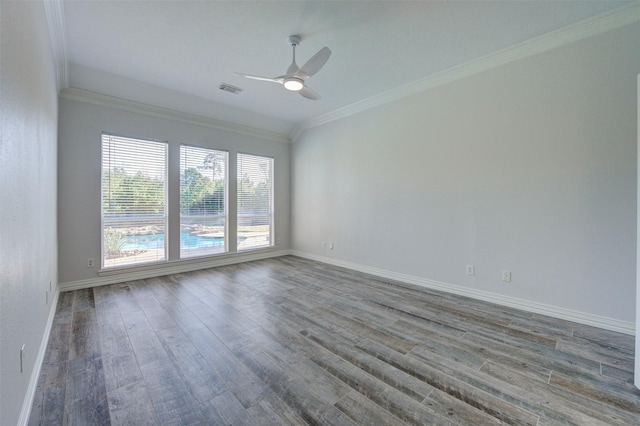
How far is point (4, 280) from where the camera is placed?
1.14 m

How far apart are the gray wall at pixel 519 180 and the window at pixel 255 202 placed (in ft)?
7.38

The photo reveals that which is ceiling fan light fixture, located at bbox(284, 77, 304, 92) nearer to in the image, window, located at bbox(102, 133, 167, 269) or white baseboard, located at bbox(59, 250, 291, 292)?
window, located at bbox(102, 133, 167, 269)

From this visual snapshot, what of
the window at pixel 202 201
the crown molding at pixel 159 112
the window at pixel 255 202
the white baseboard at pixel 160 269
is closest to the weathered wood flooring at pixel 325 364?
the white baseboard at pixel 160 269

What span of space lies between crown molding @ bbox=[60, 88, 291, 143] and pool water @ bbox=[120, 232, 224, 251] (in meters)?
A: 1.99

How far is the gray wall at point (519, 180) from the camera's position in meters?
2.49

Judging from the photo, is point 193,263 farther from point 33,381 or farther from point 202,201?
point 33,381

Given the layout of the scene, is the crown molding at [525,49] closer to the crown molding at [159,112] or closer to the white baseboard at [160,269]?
the crown molding at [159,112]

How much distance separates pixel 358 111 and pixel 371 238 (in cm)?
228

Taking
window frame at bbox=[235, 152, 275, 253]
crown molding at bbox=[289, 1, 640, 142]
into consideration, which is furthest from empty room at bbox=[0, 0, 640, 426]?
window frame at bbox=[235, 152, 275, 253]

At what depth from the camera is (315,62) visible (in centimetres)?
263

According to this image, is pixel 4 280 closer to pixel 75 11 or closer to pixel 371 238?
pixel 75 11

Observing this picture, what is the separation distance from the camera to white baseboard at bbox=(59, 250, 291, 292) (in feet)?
12.2

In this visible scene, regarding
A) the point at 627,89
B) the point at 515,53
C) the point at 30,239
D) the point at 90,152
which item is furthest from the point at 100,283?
the point at 627,89

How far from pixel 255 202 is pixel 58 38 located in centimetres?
363
